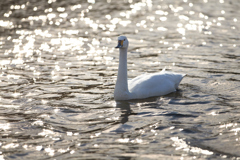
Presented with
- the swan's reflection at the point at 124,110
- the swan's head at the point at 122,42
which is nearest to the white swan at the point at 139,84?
the swan's head at the point at 122,42

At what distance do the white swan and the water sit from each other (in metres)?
0.22

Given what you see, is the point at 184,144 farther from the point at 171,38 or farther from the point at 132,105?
the point at 171,38

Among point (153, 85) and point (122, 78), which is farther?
point (153, 85)

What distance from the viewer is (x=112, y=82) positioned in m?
11.7

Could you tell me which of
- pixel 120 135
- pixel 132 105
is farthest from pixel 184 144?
pixel 132 105

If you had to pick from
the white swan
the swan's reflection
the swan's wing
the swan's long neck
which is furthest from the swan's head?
the swan's reflection

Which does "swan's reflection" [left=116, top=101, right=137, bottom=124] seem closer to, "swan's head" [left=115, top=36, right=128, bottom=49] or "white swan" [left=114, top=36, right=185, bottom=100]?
"white swan" [left=114, top=36, right=185, bottom=100]

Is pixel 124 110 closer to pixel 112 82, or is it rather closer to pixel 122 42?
pixel 122 42

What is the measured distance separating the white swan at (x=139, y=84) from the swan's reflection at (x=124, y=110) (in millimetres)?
159

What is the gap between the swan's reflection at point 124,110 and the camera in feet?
28.8

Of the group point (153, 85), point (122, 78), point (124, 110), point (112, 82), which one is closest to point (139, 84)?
point (153, 85)

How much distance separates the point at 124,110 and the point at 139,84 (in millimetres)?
1066

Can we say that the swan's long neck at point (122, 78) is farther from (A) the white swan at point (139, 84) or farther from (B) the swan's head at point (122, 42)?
(B) the swan's head at point (122, 42)

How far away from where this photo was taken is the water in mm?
7426
